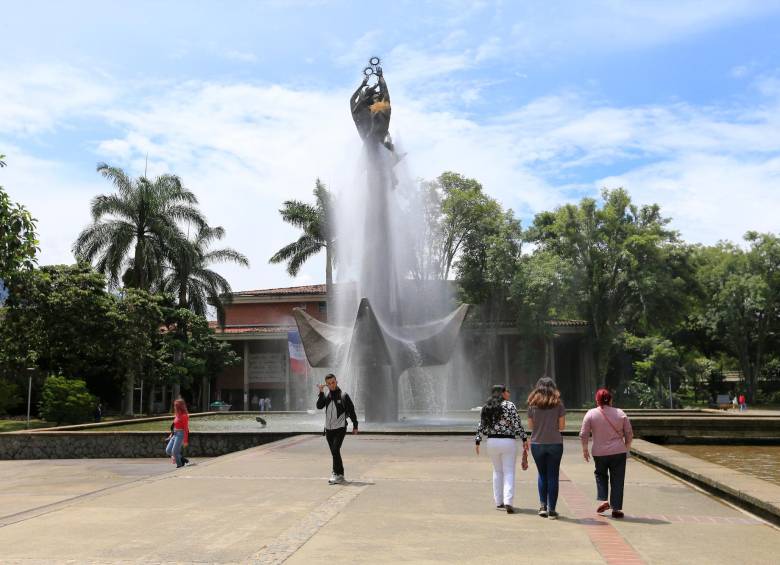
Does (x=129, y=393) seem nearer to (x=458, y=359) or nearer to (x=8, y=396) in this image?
(x=8, y=396)

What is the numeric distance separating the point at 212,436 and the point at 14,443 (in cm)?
428

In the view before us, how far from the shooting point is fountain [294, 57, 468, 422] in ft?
67.5

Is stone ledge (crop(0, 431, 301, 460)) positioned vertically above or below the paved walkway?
below

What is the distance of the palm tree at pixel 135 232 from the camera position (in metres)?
35.9

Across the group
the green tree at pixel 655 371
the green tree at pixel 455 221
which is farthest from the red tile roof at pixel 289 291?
the green tree at pixel 655 371

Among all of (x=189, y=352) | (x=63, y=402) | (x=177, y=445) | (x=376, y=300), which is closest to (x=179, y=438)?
(x=177, y=445)

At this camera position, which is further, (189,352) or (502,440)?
(189,352)

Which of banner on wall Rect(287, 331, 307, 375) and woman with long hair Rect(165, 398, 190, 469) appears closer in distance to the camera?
woman with long hair Rect(165, 398, 190, 469)

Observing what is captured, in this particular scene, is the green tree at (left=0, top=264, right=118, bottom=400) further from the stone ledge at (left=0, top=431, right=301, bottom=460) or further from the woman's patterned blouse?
the woman's patterned blouse

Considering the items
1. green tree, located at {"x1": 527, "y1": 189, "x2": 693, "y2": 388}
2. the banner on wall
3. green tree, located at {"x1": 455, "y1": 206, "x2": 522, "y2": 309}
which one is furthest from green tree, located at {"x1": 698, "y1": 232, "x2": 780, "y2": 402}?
the banner on wall

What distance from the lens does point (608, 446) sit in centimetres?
709

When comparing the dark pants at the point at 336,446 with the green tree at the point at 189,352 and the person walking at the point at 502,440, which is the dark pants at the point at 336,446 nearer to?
the person walking at the point at 502,440

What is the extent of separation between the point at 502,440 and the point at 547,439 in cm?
45

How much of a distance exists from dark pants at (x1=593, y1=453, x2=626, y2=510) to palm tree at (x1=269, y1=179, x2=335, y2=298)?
1383 inches
